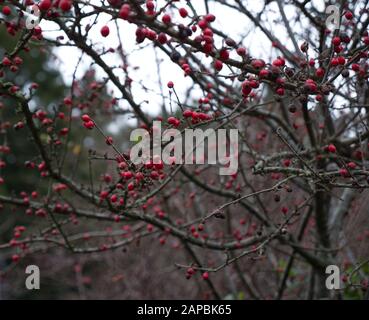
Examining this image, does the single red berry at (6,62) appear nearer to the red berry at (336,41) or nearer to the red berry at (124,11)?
the red berry at (124,11)

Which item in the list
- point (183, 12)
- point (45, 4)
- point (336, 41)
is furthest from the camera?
point (183, 12)

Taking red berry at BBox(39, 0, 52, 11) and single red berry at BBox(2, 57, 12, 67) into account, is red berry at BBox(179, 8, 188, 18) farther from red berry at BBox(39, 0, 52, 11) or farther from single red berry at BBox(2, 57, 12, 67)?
single red berry at BBox(2, 57, 12, 67)

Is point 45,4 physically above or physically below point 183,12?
below

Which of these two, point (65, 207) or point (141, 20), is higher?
point (141, 20)

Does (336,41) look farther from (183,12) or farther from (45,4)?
(45,4)

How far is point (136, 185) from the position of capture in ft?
8.72

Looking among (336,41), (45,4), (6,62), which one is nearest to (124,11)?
(45,4)

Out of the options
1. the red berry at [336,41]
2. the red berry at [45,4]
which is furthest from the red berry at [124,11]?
the red berry at [336,41]

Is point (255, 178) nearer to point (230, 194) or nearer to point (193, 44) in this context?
point (230, 194)

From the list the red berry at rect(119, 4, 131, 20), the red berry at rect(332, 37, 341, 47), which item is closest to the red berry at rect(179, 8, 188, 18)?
the red berry at rect(119, 4, 131, 20)

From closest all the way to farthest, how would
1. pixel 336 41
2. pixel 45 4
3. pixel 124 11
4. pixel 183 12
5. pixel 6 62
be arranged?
pixel 124 11
pixel 45 4
pixel 336 41
pixel 183 12
pixel 6 62

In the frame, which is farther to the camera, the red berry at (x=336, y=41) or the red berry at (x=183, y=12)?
the red berry at (x=183, y=12)

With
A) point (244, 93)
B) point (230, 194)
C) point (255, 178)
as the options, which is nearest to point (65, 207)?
point (230, 194)
